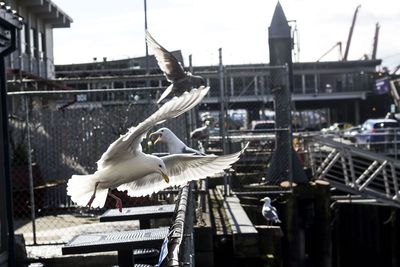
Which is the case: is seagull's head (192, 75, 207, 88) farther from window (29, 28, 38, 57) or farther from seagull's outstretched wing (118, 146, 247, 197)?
window (29, 28, 38, 57)

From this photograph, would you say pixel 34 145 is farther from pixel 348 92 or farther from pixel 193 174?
pixel 348 92

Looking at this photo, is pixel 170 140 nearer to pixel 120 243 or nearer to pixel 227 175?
pixel 120 243

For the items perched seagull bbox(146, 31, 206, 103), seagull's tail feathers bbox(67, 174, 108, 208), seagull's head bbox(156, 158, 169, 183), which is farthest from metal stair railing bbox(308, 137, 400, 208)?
seagull's head bbox(156, 158, 169, 183)

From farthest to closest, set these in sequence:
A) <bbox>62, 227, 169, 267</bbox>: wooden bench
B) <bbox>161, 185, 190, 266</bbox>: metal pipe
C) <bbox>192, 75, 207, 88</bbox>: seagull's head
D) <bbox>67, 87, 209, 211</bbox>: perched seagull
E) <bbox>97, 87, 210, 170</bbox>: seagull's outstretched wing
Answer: <bbox>192, 75, 207, 88</bbox>: seagull's head
<bbox>67, 87, 209, 211</bbox>: perched seagull
<bbox>97, 87, 210, 170</bbox>: seagull's outstretched wing
<bbox>62, 227, 169, 267</bbox>: wooden bench
<bbox>161, 185, 190, 266</bbox>: metal pipe

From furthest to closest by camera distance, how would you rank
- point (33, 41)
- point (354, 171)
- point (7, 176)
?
point (33, 41) < point (354, 171) < point (7, 176)

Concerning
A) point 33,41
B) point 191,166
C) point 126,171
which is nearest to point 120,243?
point 126,171

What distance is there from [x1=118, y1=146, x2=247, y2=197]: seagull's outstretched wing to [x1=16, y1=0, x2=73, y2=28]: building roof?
56.4 ft

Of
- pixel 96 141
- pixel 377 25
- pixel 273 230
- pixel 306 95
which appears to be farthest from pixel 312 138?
pixel 377 25

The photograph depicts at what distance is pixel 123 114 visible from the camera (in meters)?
10.9

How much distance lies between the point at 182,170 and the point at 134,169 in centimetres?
69

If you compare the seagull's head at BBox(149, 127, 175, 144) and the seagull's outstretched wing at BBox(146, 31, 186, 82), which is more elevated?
the seagull's outstretched wing at BBox(146, 31, 186, 82)

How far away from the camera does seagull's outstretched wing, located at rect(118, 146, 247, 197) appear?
6219mm

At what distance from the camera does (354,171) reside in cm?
1670

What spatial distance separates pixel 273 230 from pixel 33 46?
17853 mm
